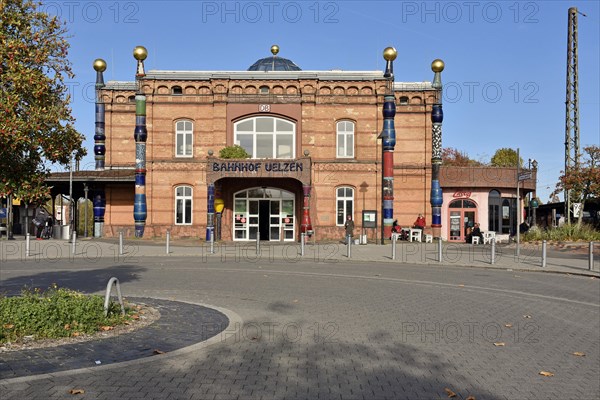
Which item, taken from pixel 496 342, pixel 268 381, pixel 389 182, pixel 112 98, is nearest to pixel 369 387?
pixel 268 381

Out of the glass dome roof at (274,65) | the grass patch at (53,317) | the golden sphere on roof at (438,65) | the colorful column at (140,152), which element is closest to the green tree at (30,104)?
the grass patch at (53,317)

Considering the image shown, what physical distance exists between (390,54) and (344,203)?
28.1ft

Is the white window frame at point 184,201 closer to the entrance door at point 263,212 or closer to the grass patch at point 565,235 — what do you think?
the entrance door at point 263,212

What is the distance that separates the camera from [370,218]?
101ft

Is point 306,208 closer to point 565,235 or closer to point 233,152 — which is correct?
point 233,152

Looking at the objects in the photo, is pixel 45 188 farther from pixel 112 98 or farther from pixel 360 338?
pixel 112 98

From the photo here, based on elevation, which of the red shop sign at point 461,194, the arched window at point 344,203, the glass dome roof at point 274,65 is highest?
the glass dome roof at point 274,65

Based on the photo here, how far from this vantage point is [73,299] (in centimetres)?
891

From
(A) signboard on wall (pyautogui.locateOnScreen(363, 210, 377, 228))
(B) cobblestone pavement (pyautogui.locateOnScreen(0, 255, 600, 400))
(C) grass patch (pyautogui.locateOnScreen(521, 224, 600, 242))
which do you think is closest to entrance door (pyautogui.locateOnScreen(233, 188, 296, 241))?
(A) signboard on wall (pyautogui.locateOnScreen(363, 210, 377, 228))

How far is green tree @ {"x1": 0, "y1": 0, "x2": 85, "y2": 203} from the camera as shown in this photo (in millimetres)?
6844

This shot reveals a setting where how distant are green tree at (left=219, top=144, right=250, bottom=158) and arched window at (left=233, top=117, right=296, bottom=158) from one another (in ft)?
7.91

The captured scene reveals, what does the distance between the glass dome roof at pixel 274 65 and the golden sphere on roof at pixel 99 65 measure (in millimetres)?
10763

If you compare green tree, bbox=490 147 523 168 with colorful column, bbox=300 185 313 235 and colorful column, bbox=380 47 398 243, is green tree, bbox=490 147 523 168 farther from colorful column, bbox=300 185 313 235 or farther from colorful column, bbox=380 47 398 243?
colorful column, bbox=300 185 313 235

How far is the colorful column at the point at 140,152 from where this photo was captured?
3275cm
